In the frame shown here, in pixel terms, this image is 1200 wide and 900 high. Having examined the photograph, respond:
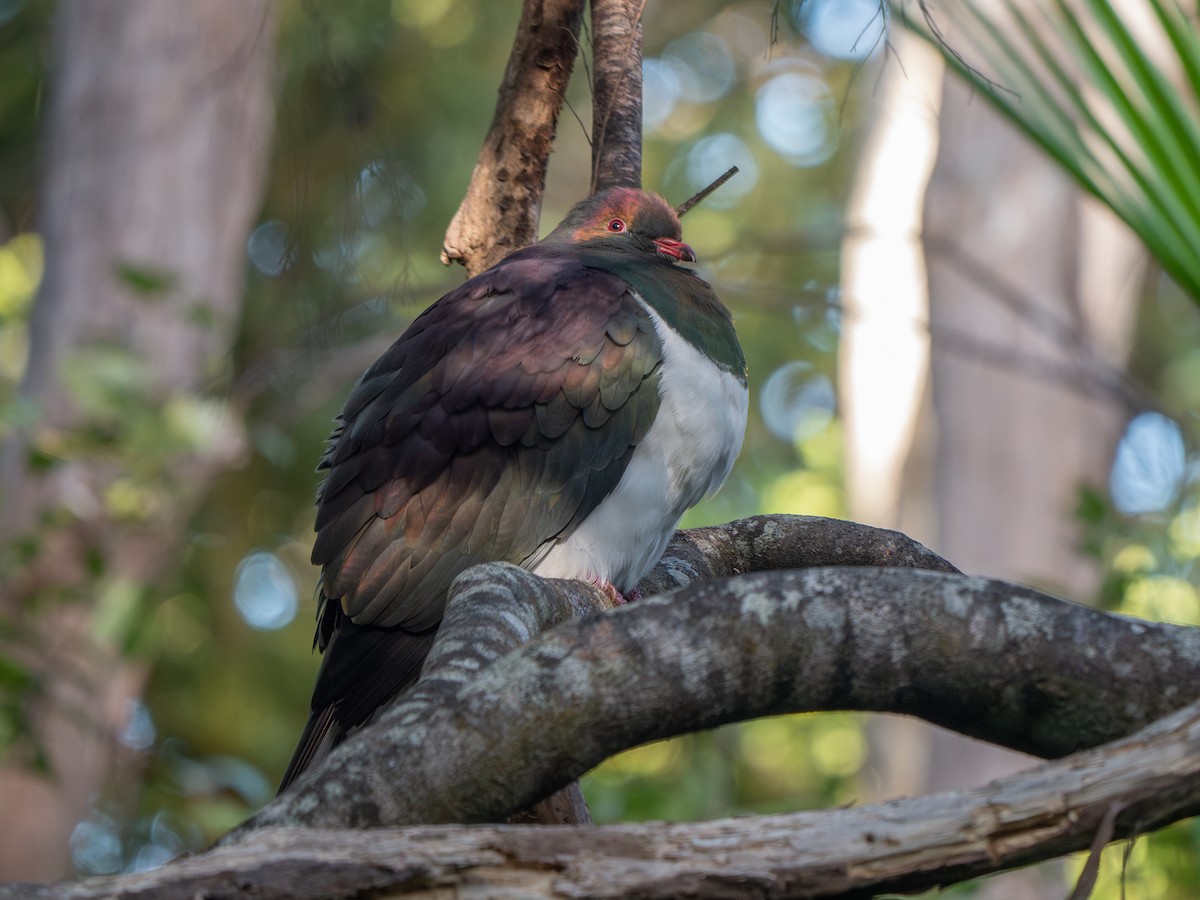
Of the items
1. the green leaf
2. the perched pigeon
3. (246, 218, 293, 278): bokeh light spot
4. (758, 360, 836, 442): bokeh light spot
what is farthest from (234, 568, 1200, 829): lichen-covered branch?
(758, 360, 836, 442): bokeh light spot

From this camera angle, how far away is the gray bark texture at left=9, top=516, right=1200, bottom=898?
4.47 feet

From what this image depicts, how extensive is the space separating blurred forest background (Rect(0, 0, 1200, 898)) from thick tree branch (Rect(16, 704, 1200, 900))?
131 mm

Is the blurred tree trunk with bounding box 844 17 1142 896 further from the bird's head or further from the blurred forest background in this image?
the bird's head

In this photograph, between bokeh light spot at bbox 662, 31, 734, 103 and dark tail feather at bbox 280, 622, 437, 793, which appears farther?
bokeh light spot at bbox 662, 31, 734, 103

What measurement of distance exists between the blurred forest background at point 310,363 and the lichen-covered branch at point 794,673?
302 millimetres

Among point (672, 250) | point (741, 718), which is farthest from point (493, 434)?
point (741, 718)

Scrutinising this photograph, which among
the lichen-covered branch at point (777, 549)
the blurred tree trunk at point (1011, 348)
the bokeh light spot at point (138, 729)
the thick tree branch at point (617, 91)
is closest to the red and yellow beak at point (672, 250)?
the thick tree branch at point (617, 91)

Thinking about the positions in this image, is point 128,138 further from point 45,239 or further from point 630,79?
point 630,79

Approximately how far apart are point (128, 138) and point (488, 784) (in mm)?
6724

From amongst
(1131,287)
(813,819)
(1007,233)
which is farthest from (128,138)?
(813,819)

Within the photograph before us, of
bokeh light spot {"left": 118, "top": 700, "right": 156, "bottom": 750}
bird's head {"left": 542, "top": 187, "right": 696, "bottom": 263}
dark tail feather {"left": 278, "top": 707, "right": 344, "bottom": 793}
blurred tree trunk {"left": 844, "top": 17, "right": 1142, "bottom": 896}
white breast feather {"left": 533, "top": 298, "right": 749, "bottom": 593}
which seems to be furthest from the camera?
blurred tree trunk {"left": 844, "top": 17, "right": 1142, "bottom": 896}

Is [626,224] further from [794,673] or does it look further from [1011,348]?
[1011,348]

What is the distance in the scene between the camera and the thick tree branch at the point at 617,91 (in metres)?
3.33

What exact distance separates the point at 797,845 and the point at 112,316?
21.2 ft
